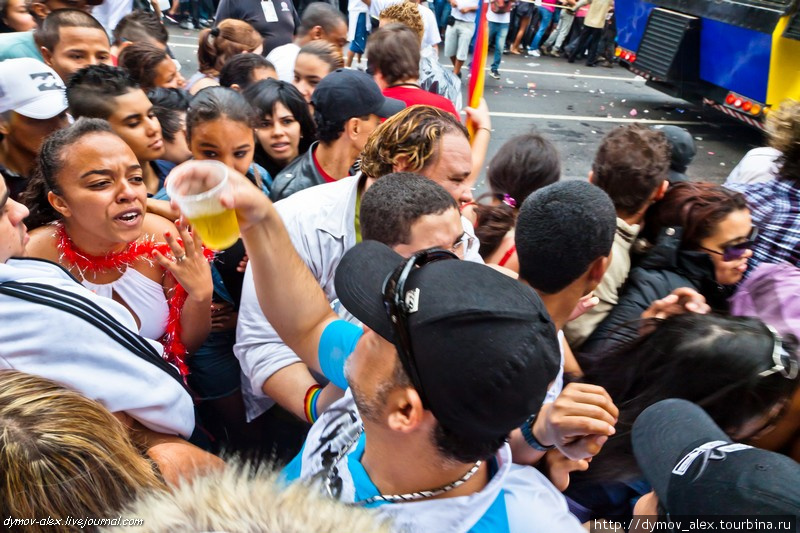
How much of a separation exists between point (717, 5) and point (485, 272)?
7.57 m

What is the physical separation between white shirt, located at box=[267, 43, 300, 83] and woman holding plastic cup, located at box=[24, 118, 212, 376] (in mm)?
2750

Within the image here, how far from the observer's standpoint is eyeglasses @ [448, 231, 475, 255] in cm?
198

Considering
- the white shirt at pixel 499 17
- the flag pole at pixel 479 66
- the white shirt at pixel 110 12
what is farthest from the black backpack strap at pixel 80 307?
the white shirt at pixel 499 17

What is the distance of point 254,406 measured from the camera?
7.61 ft

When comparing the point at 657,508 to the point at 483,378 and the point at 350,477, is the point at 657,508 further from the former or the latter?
the point at 350,477

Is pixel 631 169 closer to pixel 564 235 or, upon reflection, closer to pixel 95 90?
pixel 564 235

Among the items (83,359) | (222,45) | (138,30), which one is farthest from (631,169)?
Answer: (138,30)

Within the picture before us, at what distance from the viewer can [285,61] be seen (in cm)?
484

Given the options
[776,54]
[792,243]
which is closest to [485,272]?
[792,243]

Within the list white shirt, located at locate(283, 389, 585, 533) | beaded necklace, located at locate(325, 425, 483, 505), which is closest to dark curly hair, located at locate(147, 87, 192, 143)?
white shirt, located at locate(283, 389, 585, 533)

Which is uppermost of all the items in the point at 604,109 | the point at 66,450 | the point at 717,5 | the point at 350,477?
the point at 717,5

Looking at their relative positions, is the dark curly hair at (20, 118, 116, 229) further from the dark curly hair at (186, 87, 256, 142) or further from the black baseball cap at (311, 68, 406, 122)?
the black baseball cap at (311, 68, 406, 122)

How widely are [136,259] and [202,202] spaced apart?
889 mm

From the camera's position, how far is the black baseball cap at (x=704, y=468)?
88cm
